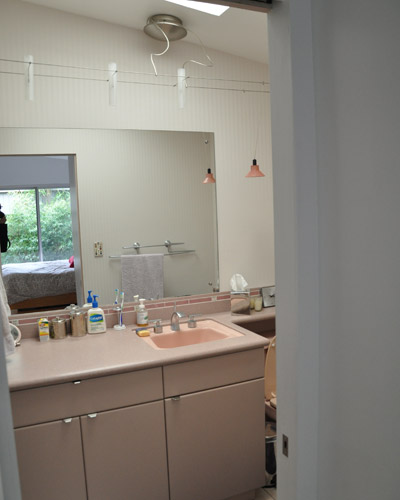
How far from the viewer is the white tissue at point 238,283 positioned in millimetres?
2783

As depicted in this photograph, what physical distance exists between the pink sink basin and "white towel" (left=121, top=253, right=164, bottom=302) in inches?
11.1

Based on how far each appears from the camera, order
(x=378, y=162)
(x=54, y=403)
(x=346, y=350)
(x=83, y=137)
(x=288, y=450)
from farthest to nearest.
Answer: (x=83, y=137) → (x=54, y=403) → (x=288, y=450) → (x=346, y=350) → (x=378, y=162)

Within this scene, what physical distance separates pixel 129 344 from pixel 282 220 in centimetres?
132

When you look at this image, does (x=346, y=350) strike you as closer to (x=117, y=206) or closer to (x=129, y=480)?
(x=129, y=480)

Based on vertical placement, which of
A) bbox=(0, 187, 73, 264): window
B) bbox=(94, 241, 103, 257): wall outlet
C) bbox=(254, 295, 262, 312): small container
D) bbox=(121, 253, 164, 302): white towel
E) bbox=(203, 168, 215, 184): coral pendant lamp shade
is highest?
bbox=(203, 168, 215, 184): coral pendant lamp shade

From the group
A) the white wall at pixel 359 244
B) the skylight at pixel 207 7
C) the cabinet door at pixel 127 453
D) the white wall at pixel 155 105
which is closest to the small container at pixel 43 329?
the cabinet door at pixel 127 453

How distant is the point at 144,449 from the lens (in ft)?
6.30

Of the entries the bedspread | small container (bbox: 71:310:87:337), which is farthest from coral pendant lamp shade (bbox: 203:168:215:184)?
small container (bbox: 71:310:87:337)

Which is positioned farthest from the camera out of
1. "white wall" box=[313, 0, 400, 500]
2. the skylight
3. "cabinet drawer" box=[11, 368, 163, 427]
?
the skylight

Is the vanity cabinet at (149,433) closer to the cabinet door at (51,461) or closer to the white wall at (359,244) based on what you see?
the cabinet door at (51,461)

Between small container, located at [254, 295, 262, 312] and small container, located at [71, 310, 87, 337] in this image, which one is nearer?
small container, located at [71, 310, 87, 337]

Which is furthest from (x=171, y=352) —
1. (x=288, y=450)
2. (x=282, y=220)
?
(x=282, y=220)

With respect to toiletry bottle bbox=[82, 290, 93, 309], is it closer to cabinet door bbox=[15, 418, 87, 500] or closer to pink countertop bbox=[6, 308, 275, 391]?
pink countertop bbox=[6, 308, 275, 391]

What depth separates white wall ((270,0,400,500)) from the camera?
0.78 meters
